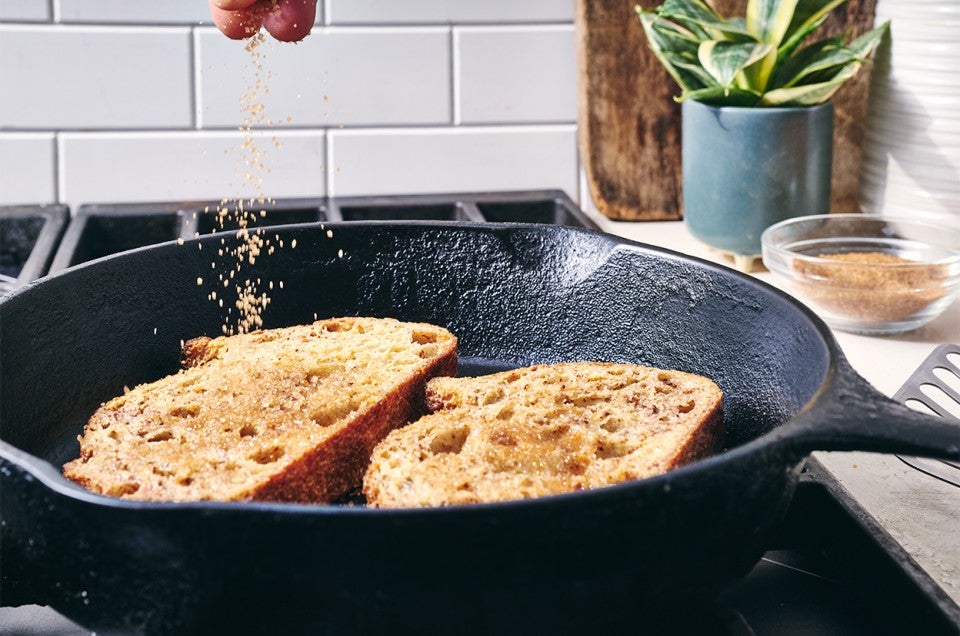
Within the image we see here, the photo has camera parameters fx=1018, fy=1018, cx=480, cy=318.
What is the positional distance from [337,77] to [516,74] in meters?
0.27

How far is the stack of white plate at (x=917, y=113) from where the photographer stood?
1262 millimetres

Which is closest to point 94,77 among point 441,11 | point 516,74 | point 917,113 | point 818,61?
point 441,11

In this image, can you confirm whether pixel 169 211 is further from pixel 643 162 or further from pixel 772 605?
pixel 772 605

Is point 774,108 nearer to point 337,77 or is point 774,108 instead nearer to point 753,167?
point 753,167

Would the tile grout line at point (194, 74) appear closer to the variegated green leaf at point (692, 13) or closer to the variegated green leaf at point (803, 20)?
the variegated green leaf at point (692, 13)

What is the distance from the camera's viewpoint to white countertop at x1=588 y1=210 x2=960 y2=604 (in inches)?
26.3

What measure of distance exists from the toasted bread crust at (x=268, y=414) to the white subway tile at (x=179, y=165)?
642 millimetres

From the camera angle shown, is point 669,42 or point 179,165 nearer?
point 669,42

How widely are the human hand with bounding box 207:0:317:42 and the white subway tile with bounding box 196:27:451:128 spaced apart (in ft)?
2.48

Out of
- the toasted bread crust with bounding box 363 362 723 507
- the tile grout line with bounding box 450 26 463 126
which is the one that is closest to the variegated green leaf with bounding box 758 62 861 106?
the tile grout line with bounding box 450 26 463 126

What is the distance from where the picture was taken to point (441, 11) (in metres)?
1.51

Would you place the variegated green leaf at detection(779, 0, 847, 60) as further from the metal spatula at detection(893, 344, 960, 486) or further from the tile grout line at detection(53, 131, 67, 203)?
the tile grout line at detection(53, 131, 67, 203)

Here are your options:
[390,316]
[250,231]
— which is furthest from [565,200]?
[250,231]

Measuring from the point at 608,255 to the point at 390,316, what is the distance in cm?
24
